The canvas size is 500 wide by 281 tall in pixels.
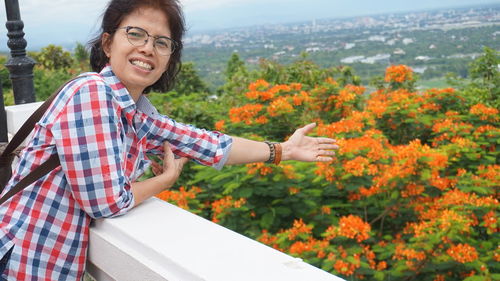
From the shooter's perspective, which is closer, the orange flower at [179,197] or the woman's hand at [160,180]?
the woman's hand at [160,180]

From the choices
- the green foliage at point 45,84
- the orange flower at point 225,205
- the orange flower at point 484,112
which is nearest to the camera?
the orange flower at point 225,205

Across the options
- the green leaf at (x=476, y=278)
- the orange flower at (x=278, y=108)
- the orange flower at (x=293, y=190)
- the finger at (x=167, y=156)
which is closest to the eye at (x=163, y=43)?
the finger at (x=167, y=156)

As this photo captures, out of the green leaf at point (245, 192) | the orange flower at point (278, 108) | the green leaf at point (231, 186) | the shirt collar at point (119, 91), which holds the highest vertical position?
the shirt collar at point (119, 91)

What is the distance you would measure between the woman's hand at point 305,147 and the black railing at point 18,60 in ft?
7.07

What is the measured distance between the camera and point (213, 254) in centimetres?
151

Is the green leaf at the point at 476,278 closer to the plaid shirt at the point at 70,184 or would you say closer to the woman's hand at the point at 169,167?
the woman's hand at the point at 169,167

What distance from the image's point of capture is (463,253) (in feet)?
9.43

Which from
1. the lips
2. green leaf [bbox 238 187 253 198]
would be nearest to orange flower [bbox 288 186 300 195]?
green leaf [bbox 238 187 253 198]

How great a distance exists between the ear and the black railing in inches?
74.9

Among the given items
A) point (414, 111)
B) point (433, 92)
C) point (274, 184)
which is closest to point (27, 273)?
point (274, 184)

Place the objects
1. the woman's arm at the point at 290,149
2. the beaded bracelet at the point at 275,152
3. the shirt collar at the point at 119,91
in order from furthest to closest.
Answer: the beaded bracelet at the point at 275,152, the woman's arm at the point at 290,149, the shirt collar at the point at 119,91

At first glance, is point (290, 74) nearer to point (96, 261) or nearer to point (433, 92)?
point (433, 92)

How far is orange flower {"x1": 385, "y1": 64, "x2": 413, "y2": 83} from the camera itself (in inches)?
246

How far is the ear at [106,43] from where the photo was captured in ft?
6.53
